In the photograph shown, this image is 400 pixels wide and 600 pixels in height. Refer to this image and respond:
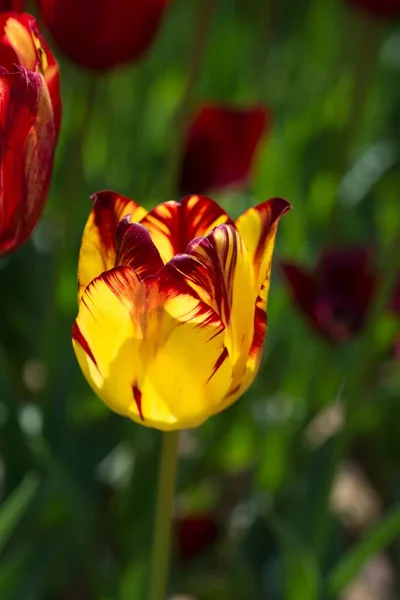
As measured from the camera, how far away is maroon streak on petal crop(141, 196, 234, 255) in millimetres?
479

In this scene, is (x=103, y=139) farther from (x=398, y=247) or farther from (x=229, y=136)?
(x=398, y=247)

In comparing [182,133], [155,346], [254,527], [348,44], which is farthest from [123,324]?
[348,44]

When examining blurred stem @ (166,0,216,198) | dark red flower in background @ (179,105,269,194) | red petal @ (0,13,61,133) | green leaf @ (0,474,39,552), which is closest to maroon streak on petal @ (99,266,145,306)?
red petal @ (0,13,61,133)

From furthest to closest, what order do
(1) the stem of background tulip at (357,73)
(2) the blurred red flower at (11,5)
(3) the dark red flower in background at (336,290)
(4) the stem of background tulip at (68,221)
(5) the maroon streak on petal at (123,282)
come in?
(1) the stem of background tulip at (357,73)
(3) the dark red flower in background at (336,290)
(4) the stem of background tulip at (68,221)
(2) the blurred red flower at (11,5)
(5) the maroon streak on petal at (123,282)

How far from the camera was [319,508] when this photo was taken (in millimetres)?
822

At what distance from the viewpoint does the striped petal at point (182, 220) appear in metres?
0.48

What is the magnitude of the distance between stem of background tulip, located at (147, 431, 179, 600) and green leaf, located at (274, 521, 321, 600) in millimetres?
151

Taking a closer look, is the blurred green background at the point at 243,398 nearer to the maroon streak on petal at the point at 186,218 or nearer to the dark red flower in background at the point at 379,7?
the dark red flower in background at the point at 379,7

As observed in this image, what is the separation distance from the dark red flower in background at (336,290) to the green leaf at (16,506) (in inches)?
11.0

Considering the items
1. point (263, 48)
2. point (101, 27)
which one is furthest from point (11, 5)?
point (263, 48)

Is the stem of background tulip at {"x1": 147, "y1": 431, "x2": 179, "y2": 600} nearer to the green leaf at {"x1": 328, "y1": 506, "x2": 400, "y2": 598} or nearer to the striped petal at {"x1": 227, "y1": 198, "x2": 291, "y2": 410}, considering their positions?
the striped petal at {"x1": 227, "y1": 198, "x2": 291, "y2": 410}

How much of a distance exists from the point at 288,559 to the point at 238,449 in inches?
14.5

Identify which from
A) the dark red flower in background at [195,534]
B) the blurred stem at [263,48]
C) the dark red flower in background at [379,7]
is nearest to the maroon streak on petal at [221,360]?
the dark red flower in background at [195,534]

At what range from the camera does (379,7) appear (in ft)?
3.07
